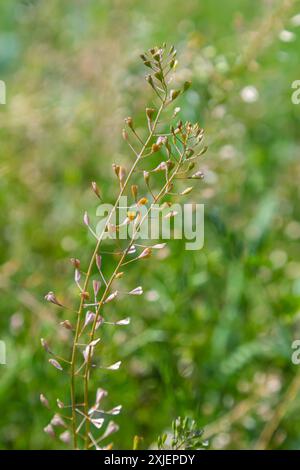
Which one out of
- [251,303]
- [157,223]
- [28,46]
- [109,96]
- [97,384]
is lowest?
[97,384]

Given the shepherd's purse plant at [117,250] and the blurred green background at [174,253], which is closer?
the shepherd's purse plant at [117,250]

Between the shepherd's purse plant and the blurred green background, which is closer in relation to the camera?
the shepherd's purse plant

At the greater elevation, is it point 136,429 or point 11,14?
point 11,14

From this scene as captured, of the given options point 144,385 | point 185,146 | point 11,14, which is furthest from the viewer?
point 11,14

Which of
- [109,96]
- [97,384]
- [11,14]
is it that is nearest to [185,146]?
[97,384]

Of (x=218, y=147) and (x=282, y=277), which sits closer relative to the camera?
(x=282, y=277)

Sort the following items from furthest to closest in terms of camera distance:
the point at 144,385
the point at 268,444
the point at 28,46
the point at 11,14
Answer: the point at 11,14 < the point at 28,46 < the point at 144,385 < the point at 268,444

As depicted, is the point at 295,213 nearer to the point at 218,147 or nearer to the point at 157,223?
the point at 218,147
